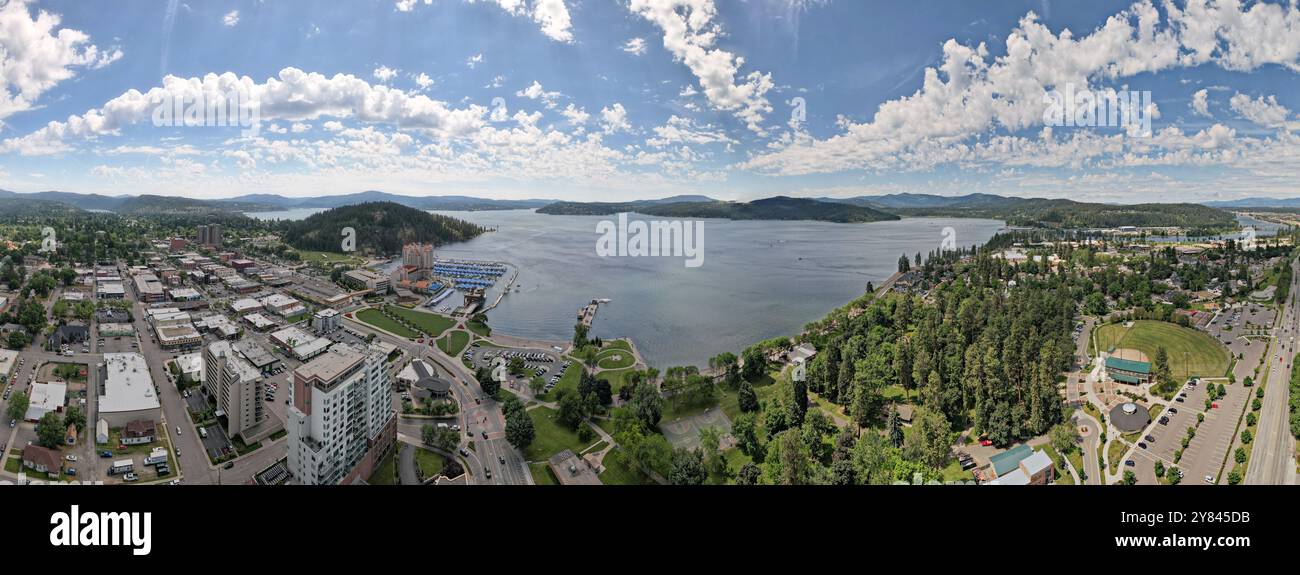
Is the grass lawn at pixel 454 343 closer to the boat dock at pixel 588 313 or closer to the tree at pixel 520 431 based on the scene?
the boat dock at pixel 588 313

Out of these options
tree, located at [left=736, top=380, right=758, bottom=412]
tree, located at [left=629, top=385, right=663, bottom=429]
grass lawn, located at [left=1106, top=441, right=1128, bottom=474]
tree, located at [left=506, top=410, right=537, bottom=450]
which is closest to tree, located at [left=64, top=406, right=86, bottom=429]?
tree, located at [left=506, top=410, right=537, bottom=450]

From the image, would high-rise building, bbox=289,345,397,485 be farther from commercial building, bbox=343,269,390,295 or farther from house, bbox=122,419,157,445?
commercial building, bbox=343,269,390,295

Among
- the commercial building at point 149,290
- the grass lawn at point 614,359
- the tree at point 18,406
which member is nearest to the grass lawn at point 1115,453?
the grass lawn at point 614,359

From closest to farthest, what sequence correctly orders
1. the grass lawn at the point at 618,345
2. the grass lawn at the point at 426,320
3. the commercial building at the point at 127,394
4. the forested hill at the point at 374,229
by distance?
1. the commercial building at the point at 127,394
2. the grass lawn at the point at 618,345
3. the grass lawn at the point at 426,320
4. the forested hill at the point at 374,229

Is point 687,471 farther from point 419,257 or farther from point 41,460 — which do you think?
point 419,257

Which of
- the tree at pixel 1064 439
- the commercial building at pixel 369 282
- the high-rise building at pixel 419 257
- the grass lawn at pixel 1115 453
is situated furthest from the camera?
the high-rise building at pixel 419 257
